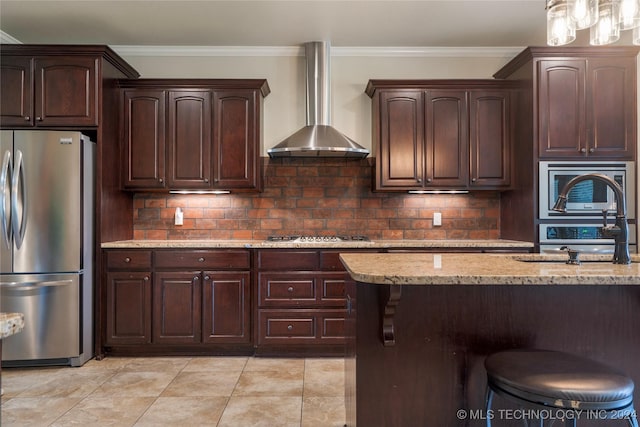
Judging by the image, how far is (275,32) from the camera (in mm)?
3609

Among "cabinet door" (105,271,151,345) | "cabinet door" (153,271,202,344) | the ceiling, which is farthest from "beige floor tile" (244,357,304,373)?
the ceiling

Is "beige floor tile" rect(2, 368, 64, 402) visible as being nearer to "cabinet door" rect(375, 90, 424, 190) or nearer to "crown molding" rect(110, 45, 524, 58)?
"crown molding" rect(110, 45, 524, 58)

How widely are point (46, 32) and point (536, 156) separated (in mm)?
4260

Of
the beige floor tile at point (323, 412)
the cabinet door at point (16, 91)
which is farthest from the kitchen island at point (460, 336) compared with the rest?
the cabinet door at point (16, 91)

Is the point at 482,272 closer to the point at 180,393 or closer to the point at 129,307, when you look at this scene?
the point at 180,393

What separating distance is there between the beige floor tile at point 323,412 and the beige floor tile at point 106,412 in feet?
3.12

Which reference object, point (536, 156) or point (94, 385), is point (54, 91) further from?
point (536, 156)

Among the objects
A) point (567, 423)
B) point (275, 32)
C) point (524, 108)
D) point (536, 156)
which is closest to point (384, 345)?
point (567, 423)

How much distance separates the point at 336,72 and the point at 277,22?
2.56 feet

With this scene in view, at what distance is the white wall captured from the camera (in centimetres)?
395

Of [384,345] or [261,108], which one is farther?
[261,108]

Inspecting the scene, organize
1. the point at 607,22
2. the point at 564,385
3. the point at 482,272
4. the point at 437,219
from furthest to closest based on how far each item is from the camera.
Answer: the point at 437,219
the point at 607,22
the point at 482,272
the point at 564,385

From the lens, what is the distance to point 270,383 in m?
2.79

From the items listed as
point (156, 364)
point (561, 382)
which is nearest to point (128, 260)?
point (156, 364)
